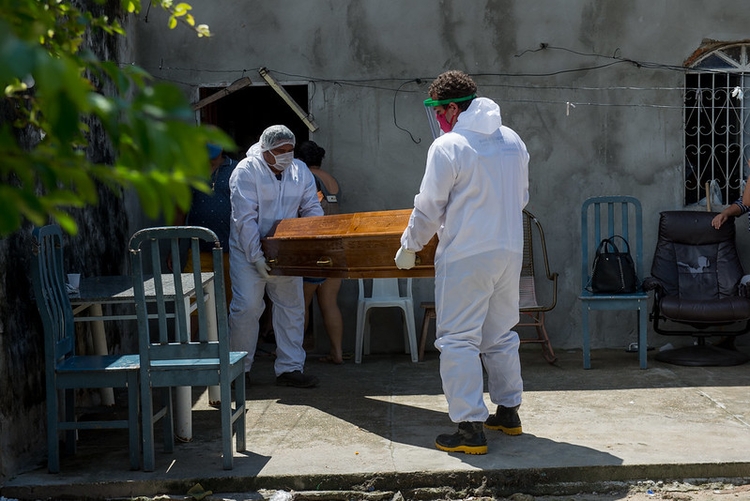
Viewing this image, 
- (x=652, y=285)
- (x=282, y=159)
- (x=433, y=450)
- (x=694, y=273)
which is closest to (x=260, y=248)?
(x=282, y=159)

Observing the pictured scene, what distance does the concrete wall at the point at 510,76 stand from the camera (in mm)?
8328

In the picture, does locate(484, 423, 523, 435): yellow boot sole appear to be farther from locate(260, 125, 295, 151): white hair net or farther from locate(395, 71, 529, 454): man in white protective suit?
locate(260, 125, 295, 151): white hair net

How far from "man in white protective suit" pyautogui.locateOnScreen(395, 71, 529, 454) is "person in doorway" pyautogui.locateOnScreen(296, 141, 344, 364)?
269cm

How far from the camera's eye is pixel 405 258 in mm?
5469

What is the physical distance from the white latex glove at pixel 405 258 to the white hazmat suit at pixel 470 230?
0.07 meters

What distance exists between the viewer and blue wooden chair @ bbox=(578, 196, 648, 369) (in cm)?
763

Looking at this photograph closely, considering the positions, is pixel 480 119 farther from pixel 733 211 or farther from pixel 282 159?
pixel 733 211

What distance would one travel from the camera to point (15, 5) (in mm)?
1962

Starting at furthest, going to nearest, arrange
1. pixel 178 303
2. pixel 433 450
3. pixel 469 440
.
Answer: pixel 433 450
pixel 469 440
pixel 178 303

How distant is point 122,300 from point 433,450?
1887mm

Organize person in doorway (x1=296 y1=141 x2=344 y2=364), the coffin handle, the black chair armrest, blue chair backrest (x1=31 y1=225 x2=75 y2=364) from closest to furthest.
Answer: blue chair backrest (x1=31 y1=225 x2=75 y2=364) < the coffin handle < the black chair armrest < person in doorway (x1=296 y1=141 x2=344 y2=364)

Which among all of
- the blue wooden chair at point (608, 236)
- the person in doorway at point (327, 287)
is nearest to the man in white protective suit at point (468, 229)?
the blue wooden chair at point (608, 236)

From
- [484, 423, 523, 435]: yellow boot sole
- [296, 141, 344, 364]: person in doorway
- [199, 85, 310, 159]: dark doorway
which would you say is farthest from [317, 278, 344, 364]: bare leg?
[199, 85, 310, 159]: dark doorway

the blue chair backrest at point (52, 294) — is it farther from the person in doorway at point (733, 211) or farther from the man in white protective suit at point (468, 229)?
the person in doorway at point (733, 211)
